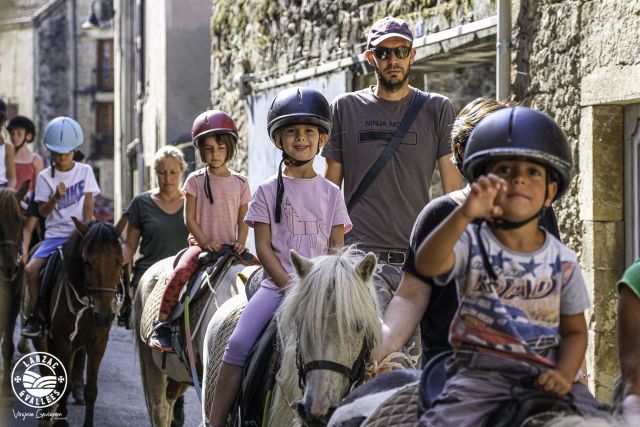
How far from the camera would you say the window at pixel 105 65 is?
61281mm

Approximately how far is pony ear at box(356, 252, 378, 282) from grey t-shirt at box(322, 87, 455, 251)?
1.69 m

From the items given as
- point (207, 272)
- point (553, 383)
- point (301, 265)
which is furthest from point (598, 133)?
point (553, 383)

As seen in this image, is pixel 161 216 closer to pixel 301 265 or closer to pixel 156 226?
pixel 156 226

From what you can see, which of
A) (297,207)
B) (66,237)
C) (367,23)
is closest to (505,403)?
(297,207)

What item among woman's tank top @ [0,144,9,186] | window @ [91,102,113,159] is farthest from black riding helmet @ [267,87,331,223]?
window @ [91,102,113,159]

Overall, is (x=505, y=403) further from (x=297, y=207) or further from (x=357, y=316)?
(x=297, y=207)

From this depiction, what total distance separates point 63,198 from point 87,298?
1.21m

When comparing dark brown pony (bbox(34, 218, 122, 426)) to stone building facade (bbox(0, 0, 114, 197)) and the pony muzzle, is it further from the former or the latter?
stone building facade (bbox(0, 0, 114, 197))

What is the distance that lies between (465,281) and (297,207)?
2.30m

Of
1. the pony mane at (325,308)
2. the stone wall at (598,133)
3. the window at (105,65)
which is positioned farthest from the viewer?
the window at (105,65)

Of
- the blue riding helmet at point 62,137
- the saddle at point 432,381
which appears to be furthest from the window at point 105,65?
the saddle at point 432,381

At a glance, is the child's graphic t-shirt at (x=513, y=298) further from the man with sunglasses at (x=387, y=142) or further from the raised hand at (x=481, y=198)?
the man with sunglasses at (x=387, y=142)

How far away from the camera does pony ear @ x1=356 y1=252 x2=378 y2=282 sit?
4742 millimetres

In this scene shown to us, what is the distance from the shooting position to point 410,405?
3.72 meters
